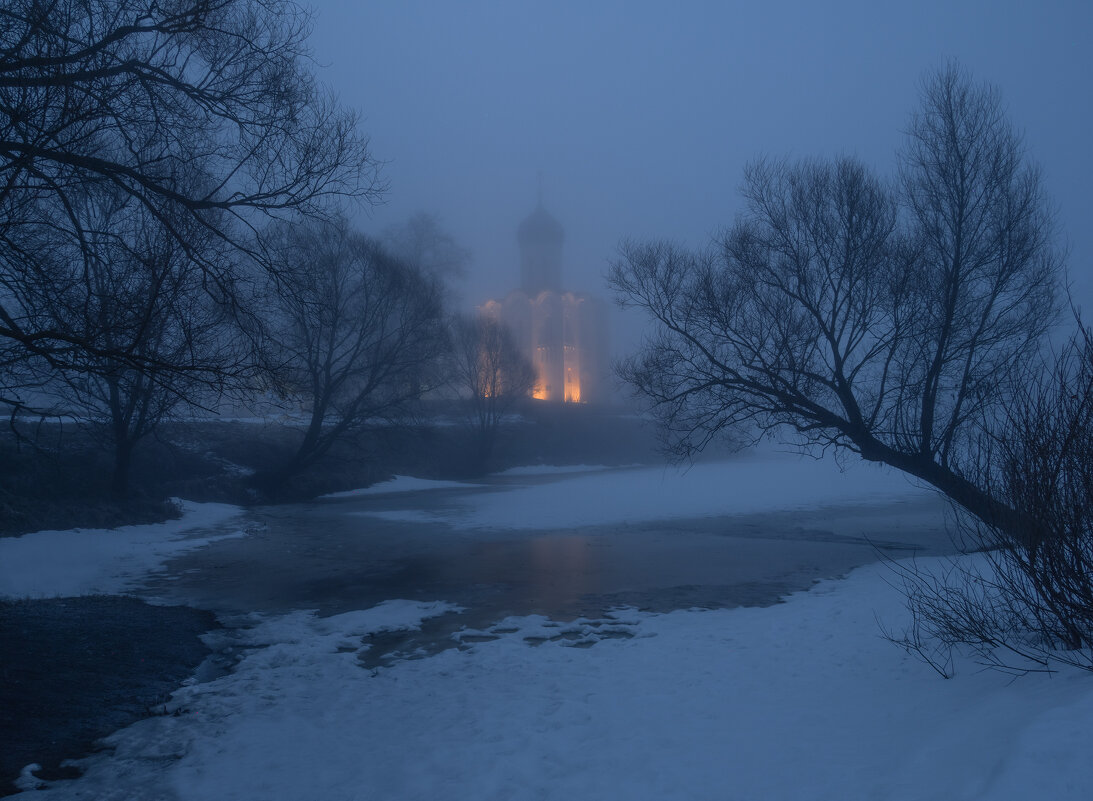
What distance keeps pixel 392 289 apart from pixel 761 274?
A: 15.5 metres

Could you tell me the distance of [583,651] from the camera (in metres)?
7.20

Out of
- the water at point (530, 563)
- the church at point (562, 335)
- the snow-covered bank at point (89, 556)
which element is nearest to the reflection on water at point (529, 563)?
the water at point (530, 563)

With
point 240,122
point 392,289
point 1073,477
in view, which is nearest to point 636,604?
point 1073,477

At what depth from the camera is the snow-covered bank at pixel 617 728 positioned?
12.2 ft

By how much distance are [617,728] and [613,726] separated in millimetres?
52

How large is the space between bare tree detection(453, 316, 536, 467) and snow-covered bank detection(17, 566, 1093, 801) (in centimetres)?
3236

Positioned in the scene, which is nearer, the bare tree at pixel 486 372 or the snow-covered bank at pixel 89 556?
the snow-covered bank at pixel 89 556

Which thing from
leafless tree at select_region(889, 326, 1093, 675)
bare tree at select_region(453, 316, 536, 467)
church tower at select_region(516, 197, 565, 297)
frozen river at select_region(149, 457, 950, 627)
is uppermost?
church tower at select_region(516, 197, 565, 297)

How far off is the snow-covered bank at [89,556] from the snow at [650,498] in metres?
5.92

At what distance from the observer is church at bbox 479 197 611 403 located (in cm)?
6538

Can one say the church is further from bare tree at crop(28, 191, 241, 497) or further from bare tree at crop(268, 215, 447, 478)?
bare tree at crop(28, 191, 241, 497)

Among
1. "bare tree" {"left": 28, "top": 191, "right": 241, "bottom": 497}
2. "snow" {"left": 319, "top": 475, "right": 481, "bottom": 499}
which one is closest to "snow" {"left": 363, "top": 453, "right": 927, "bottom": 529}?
"snow" {"left": 319, "top": 475, "right": 481, "bottom": 499}

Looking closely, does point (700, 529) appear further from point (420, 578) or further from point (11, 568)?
point (11, 568)

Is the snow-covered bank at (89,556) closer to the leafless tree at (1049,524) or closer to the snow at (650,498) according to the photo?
the snow at (650,498)
